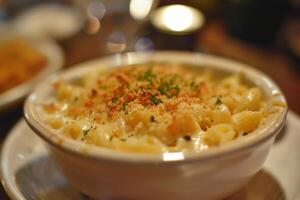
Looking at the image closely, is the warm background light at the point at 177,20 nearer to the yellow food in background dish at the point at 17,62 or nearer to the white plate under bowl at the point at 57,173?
the yellow food in background dish at the point at 17,62

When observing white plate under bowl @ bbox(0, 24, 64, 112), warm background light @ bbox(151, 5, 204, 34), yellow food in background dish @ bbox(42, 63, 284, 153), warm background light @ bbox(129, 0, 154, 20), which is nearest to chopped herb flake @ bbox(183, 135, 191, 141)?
yellow food in background dish @ bbox(42, 63, 284, 153)

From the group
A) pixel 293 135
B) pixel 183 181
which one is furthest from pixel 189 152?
pixel 293 135

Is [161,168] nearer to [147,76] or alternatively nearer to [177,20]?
[147,76]

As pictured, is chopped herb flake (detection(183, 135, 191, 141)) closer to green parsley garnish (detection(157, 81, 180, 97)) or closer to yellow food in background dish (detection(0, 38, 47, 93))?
green parsley garnish (detection(157, 81, 180, 97))

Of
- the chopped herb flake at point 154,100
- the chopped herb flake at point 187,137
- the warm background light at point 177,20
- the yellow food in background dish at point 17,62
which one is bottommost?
the yellow food in background dish at point 17,62

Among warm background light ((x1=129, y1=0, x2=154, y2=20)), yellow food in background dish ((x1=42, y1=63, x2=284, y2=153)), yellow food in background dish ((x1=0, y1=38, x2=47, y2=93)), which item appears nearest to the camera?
yellow food in background dish ((x1=42, y1=63, x2=284, y2=153))

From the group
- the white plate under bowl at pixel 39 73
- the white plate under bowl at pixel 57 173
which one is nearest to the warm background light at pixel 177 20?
the white plate under bowl at pixel 39 73

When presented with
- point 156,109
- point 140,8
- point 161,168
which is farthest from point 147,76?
point 140,8
